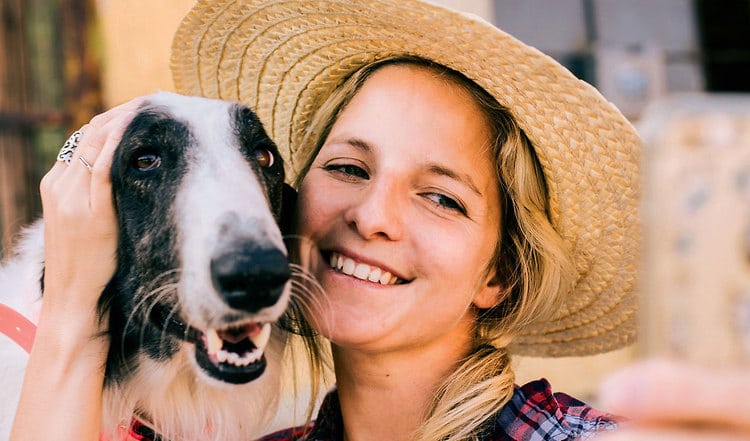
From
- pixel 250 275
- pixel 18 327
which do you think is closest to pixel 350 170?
pixel 250 275

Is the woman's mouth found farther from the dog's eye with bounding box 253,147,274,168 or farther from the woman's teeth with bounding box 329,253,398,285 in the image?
the dog's eye with bounding box 253,147,274,168

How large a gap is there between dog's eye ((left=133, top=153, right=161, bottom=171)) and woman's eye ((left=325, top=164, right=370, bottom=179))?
1.42 feet

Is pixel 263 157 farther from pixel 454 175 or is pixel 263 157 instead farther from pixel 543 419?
pixel 543 419

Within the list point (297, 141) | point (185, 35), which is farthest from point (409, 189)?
point (185, 35)

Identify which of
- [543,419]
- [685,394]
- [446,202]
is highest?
[685,394]

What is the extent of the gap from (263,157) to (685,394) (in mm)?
1417

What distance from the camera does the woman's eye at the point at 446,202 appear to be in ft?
5.57

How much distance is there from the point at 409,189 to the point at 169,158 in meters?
0.60

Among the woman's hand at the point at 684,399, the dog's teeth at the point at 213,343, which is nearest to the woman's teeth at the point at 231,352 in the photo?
the dog's teeth at the point at 213,343

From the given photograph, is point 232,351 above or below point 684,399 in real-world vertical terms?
below

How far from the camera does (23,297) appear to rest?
1795 millimetres

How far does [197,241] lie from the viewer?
1.46 m

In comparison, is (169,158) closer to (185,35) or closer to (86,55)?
(185,35)

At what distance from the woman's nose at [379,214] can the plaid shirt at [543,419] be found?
0.54 metres
